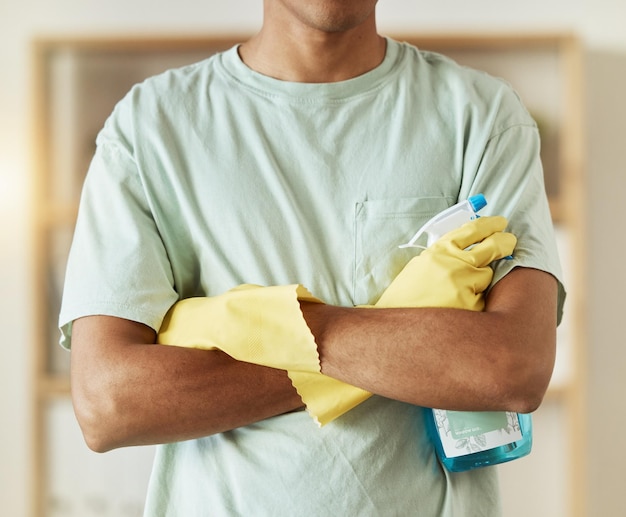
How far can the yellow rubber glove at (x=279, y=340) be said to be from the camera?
36.9 inches

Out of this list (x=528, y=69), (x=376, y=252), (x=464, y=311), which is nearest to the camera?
(x=464, y=311)

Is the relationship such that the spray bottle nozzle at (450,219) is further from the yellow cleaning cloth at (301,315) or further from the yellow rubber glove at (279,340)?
the yellow rubber glove at (279,340)

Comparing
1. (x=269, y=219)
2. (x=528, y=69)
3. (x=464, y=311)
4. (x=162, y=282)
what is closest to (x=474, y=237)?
(x=464, y=311)

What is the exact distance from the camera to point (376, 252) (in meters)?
1.04

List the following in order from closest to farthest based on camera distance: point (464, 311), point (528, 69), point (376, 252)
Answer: point (464, 311), point (376, 252), point (528, 69)

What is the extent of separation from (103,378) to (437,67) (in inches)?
22.9

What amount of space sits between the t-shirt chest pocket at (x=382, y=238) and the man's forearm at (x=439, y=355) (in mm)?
86

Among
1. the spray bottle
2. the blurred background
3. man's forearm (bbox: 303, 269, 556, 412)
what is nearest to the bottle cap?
the spray bottle

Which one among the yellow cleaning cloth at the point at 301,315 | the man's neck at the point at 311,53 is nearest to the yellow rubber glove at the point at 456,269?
the yellow cleaning cloth at the point at 301,315

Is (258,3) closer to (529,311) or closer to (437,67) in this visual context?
(437,67)

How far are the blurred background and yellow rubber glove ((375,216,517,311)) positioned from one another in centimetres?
170

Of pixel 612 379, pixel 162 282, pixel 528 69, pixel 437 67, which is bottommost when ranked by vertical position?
pixel 612 379

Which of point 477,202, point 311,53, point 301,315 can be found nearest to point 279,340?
point 301,315

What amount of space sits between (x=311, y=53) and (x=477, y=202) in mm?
292
